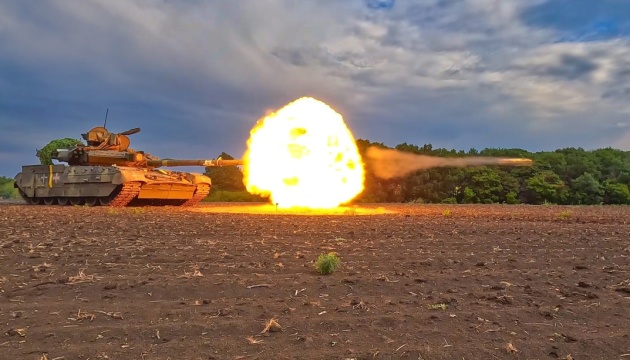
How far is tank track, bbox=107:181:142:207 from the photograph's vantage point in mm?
29498

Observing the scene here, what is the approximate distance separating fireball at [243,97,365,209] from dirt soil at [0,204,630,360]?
1525 cm

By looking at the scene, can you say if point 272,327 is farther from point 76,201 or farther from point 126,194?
point 76,201

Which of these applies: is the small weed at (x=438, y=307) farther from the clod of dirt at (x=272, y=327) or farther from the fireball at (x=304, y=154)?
the fireball at (x=304, y=154)

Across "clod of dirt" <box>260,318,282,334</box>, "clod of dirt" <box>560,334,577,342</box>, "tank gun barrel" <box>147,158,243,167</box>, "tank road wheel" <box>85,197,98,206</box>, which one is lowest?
"clod of dirt" <box>560,334,577,342</box>

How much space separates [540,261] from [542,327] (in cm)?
467

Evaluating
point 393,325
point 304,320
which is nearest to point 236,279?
point 304,320

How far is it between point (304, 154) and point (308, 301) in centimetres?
2081

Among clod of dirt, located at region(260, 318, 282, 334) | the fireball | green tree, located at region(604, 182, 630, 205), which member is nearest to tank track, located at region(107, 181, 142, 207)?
the fireball

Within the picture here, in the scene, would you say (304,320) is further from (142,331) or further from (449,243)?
(449,243)

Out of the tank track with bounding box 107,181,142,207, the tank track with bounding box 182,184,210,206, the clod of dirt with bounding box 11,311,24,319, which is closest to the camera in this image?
the clod of dirt with bounding box 11,311,24,319

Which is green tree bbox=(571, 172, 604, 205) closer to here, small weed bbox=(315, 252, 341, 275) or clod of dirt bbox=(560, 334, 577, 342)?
small weed bbox=(315, 252, 341, 275)

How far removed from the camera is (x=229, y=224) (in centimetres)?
1800

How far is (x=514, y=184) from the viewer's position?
55.3 m

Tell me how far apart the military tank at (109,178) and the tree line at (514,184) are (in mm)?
20036
